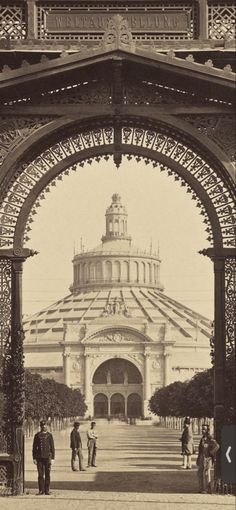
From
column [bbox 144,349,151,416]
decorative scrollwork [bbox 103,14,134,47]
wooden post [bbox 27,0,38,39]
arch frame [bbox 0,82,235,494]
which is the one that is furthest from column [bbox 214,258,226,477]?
column [bbox 144,349,151,416]

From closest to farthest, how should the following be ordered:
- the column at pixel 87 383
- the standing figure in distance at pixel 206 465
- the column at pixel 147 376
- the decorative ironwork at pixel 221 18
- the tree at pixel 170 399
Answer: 1. the decorative ironwork at pixel 221 18
2. the standing figure in distance at pixel 206 465
3. the tree at pixel 170 399
4. the column at pixel 147 376
5. the column at pixel 87 383

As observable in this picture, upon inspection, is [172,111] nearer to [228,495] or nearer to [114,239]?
[228,495]

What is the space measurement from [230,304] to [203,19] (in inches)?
176

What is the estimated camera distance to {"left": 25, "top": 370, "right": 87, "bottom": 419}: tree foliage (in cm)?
6240

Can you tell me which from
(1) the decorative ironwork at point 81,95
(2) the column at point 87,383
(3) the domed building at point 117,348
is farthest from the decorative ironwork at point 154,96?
(2) the column at point 87,383

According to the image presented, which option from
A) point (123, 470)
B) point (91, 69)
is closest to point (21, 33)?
point (91, 69)

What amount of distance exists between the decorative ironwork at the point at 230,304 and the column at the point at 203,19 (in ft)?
11.6

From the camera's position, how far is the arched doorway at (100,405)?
13788 centimetres

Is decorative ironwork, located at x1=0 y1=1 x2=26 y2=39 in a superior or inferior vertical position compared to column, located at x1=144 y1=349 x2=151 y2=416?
superior

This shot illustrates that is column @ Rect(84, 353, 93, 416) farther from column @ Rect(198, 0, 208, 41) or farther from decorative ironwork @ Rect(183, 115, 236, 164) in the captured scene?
column @ Rect(198, 0, 208, 41)

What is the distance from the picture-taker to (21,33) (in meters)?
18.3

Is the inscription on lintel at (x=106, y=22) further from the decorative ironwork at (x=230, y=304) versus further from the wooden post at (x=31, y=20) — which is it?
the decorative ironwork at (x=230, y=304)

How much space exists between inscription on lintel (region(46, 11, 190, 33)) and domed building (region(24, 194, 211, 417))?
11319 cm

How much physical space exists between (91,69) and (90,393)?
389 ft
